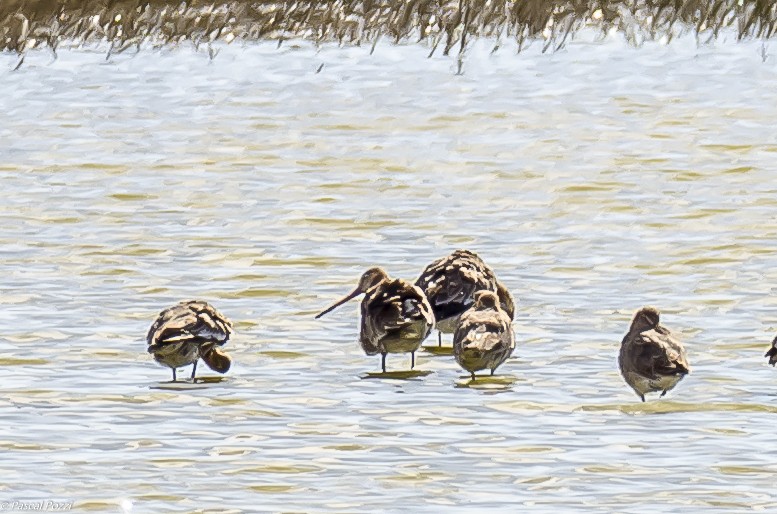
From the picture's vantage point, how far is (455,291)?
27.5ft

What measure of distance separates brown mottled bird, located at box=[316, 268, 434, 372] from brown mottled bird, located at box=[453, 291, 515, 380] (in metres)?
0.18

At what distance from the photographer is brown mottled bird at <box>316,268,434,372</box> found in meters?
7.62

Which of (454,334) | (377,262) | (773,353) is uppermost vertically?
(773,353)

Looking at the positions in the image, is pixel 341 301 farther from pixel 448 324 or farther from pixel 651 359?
pixel 651 359

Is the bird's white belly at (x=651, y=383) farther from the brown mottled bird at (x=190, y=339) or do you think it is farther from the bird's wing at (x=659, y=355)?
the brown mottled bird at (x=190, y=339)

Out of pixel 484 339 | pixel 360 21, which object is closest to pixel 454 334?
pixel 484 339

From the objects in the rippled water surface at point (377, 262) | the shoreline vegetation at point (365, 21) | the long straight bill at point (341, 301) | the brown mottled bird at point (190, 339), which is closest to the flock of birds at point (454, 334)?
the brown mottled bird at point (190, 339)

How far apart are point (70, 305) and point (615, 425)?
3148 millimetres

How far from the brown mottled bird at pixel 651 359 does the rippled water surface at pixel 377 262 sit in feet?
0.35

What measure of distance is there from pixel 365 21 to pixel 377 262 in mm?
9155

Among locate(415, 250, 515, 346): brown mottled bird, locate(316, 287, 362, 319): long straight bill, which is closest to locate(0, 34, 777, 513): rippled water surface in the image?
locate(316, 287, 362, 319): long straight bill

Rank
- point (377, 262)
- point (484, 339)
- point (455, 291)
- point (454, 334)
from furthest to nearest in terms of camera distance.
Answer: point (377, 262) → point (455, 291) → point (454, 334) → point (484, 339)

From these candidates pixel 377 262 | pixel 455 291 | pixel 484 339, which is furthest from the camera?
pixel 377 262

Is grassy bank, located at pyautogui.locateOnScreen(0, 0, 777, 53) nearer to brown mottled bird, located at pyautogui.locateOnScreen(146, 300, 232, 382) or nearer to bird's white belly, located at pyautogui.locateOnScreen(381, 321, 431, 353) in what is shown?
bird's white belly, located at pyautogui.locateOnScreen(381, 321, 431, 353)
